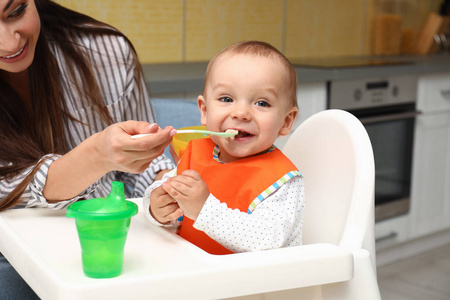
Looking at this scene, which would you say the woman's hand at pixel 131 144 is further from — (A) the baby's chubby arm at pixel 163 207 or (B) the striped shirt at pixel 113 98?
(B) the striped shirt at pixel 113 98

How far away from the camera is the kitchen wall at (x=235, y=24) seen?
2484 mm

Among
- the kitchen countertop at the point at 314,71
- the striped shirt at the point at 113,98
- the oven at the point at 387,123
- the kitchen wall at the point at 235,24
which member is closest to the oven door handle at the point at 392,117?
the oven at the point at 387,123

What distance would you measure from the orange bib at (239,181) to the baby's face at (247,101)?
23mm

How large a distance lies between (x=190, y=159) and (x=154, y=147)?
0.58ft

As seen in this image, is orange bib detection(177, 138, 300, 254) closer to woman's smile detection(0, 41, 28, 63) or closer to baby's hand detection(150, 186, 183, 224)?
baby's hand detection(150, 186, 183, 224)

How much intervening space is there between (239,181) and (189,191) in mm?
152

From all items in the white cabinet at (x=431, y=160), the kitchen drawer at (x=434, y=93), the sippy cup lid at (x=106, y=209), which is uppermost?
the sippy cup lid at (x=106, y=209)

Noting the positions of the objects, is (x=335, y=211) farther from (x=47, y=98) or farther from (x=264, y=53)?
(x=47, y=98)

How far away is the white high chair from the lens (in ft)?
2.81

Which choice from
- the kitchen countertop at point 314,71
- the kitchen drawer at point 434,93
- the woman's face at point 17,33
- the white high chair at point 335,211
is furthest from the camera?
the kitchen drawer at point 434,93

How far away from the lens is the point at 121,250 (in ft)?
2.45

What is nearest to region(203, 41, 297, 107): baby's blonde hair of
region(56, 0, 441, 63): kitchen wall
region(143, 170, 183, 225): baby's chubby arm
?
region(143, 170, 183, 225): baby's chubby arm

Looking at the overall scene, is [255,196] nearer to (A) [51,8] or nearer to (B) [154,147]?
(B) [154,147]

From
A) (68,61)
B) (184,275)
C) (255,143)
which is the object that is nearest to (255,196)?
(255,143)
